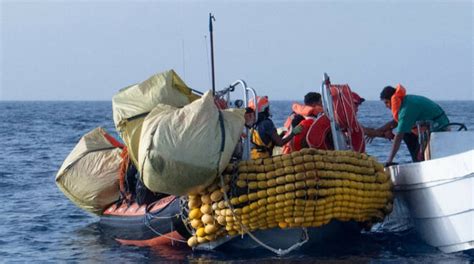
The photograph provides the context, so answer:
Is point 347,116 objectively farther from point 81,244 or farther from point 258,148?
point 81,244

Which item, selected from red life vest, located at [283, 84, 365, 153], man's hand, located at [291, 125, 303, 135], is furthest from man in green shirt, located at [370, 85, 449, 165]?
man's hand, located at [291, 125, 303, 135]

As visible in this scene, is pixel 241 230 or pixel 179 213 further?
pixel 179 213

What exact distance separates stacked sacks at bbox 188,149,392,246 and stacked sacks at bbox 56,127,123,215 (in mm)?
2851

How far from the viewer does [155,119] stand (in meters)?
11.8

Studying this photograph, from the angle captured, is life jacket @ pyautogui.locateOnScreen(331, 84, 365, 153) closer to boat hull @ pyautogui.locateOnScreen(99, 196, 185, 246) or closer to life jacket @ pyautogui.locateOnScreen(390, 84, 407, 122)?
life jacket @ pyautogui.locateOnScreen(390, 84, 407, 122)

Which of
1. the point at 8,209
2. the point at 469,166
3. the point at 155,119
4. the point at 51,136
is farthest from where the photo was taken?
the point at 51,136

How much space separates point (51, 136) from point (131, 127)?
2684 cm

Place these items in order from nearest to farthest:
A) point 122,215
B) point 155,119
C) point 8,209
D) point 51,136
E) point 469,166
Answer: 1. point 469,166
2. point 155,119
3. point 122,215
4. point 8,209
5. point 51,136

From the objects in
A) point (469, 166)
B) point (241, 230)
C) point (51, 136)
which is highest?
point (469, 166)

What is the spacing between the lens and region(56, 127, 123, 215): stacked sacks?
14414mm

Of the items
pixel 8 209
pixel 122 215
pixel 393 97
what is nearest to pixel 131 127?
pixel 122 215

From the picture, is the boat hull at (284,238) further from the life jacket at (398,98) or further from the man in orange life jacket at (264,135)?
the life jacket at (398,98)

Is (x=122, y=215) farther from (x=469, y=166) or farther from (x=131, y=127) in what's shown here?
(x=469, y=166)

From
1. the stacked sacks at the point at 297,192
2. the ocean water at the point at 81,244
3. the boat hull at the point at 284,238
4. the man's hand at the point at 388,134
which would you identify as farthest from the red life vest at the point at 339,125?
the ocean water at the point at 81,244
